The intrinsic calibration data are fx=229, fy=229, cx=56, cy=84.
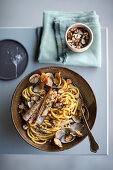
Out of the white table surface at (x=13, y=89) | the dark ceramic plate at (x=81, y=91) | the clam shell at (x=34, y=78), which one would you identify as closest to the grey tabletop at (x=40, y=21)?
the white table surface at (x=13, y=89)

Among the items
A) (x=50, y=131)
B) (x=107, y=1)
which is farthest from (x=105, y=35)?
(x=107, y=1)

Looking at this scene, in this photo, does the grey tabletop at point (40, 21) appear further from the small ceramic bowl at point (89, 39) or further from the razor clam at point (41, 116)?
the razor clam at point (41, 116)

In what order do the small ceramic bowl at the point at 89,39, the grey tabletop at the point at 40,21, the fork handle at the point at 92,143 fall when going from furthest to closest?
the grey tabletop at the point at 40,21
the small ceramic bowl at the point at 89,39
the fork handle at the point at 92,143

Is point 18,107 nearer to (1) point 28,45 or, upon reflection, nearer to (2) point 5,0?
(1) point 28,45

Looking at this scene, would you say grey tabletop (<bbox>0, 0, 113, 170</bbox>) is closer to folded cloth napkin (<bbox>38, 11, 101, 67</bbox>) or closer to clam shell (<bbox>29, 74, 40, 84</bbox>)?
folded cloth napkin (<bbox>38, 11, 101, 67</bbox>)

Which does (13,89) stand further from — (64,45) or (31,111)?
(64,45)

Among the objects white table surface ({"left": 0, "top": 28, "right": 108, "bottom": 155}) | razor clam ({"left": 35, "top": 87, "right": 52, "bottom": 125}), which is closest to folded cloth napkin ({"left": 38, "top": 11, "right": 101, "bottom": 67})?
white table surface ({"left": 0, "top": 28, "right": 108, "bottom": 155})
